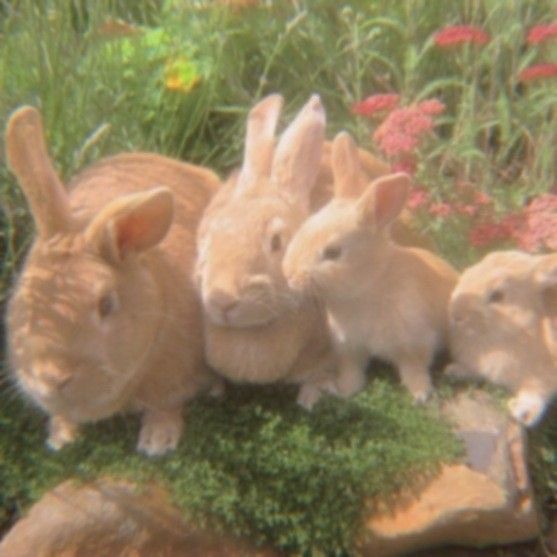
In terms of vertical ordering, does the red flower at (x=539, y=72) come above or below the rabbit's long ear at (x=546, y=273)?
above

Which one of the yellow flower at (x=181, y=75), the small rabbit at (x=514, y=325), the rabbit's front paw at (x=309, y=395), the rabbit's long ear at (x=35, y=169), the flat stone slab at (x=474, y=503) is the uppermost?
the rabbit's long ear at (x=35, y=169)

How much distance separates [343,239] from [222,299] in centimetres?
34

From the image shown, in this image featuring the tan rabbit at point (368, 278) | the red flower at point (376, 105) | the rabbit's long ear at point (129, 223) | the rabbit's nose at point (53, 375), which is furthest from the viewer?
the red flower at point (376, 105)

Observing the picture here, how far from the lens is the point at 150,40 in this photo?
4160 mm

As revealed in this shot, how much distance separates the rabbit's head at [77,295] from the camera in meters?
2.42

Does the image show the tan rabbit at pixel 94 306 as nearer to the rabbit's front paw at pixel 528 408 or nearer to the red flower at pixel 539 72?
the rabbit's front paw at pixel 528 408

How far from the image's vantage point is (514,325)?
281 cm

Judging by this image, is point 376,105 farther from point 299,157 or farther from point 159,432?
point 159,432

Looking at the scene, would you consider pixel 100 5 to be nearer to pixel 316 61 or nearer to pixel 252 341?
pixel 316 61

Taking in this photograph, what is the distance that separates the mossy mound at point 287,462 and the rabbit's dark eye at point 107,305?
0.50 m

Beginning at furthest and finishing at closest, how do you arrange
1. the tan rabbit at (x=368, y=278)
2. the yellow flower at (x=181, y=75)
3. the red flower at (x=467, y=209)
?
the yellow flower at (x=181, y=75)
the red flower at (x=467, y=209)
the tan rabbit at (x=368, y=278)

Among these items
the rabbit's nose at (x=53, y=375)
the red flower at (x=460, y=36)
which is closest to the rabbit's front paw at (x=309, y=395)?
the rabbit's nose at (x=53, y=375)

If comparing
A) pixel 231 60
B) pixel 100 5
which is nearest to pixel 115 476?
pixel 100 5

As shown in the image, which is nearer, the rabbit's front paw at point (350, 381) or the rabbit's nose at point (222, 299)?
the rabbit's nose at point (222, 299)
